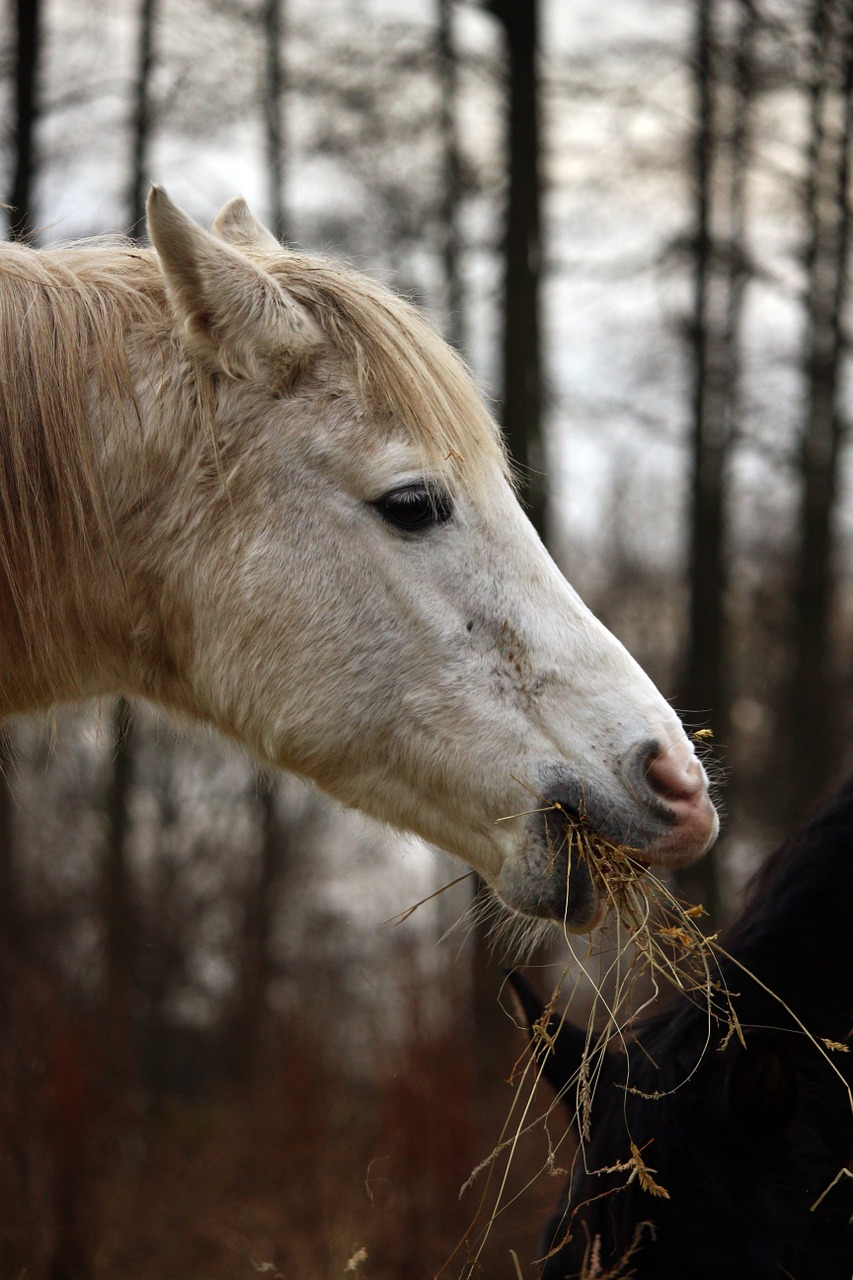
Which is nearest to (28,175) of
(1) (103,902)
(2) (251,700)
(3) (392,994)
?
(1) (103,902)

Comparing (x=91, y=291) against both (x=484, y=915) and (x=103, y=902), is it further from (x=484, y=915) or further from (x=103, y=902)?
(x=103, y=902)

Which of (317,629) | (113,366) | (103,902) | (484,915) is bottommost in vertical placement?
(103,902)

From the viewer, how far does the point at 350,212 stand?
1152 centimetres

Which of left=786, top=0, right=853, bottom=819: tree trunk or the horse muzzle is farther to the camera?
left=786, top=0, right=853, bottom=819: tree trunk

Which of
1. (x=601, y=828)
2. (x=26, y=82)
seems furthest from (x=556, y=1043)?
(x=26, y=82)

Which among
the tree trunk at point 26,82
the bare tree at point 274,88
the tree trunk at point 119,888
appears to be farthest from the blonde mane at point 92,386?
the bare tree at point 274,88

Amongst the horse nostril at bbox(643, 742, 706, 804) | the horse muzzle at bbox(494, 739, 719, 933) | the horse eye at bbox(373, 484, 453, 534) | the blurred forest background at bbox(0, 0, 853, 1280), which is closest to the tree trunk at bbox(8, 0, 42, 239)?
the blurred forest background at bbox(0, 0, 853, 1280)

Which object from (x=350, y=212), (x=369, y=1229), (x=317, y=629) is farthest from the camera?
(x=350, y=212)

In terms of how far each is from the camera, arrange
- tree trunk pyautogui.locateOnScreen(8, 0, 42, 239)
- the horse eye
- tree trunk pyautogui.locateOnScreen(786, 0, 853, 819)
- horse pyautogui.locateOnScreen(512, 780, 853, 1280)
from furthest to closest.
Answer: tree trunk pyautogui.locateOnScreen(786, 0, 853, 819) → tree trunk pyautogui.locateOnScreen(8, 0, 42, 239) → the horse eye → horse pyautogui.locateOnScreen(512, 780, 853, 1280)

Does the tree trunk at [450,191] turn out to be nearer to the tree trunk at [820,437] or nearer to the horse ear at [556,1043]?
the tree trunk at [820,437]

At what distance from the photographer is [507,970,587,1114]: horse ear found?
2824mm

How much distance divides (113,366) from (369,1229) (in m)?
4.99

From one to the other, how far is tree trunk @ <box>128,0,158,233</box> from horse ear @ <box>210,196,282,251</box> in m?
7.25

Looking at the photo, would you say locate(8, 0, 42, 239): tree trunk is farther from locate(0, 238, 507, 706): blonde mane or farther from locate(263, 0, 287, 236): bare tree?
locate(0, 238, 507, 706): blonde mane
